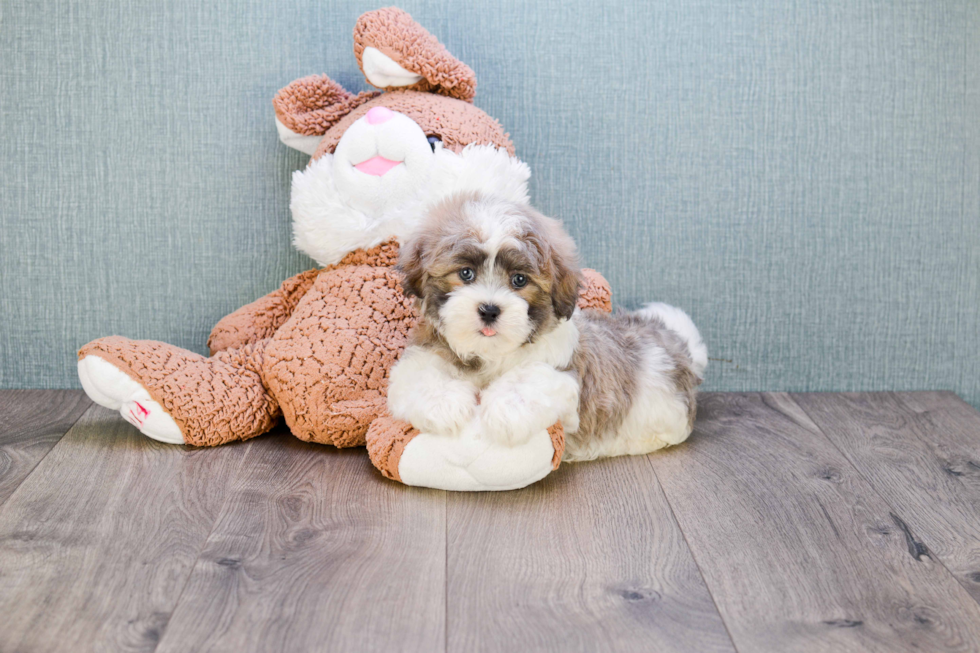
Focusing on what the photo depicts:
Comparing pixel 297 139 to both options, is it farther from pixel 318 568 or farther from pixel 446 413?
pixel 318 568

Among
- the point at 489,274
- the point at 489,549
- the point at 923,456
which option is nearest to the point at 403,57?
the point at 489,274

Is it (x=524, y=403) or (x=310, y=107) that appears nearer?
(x=524, y=403)

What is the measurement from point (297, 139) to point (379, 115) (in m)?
0.33

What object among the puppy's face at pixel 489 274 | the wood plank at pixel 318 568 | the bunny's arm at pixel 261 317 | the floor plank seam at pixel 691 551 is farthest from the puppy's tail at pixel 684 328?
the bunny's arm at pixel 261 317

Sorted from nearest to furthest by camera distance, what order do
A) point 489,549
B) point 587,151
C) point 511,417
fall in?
point 489,549, point 511,417, point 587,151

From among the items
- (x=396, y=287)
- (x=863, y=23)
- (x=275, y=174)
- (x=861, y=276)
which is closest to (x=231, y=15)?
(x=275, y=174)

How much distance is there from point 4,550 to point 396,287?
3.28 ft

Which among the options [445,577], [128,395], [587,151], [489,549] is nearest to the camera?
[445,577]

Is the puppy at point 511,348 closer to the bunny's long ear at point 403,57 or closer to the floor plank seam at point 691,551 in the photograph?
the floor plank seam at point 691,551

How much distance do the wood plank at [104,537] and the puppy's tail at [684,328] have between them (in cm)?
111

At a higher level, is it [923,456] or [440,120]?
[440,120]

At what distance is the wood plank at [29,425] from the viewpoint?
193cm

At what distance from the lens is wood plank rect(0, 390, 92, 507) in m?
1.93

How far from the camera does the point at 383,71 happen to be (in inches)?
84.1
